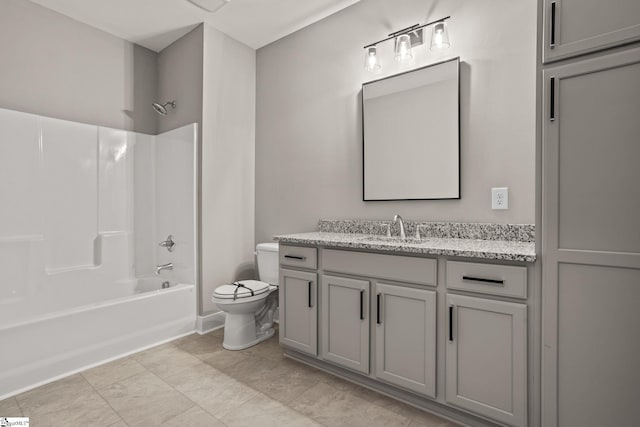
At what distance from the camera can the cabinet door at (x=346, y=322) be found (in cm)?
189

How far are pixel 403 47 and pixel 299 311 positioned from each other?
6.27 feet

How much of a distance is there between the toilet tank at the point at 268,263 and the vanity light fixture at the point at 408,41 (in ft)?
5.46

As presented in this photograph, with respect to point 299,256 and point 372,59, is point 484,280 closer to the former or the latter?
point 299,256

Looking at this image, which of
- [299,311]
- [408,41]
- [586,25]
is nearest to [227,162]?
[299,311]

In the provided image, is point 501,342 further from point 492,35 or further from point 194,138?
point 194,138

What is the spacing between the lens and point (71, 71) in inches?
114

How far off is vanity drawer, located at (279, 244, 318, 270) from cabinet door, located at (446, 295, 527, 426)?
2.85 ft

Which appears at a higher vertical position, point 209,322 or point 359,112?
point 359,112

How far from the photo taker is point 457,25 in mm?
2082

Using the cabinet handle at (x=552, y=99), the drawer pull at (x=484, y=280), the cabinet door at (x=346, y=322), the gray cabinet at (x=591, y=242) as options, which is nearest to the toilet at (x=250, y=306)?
the cabinet door at (x=346, y=322)

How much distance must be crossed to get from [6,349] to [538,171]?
9.72 feet

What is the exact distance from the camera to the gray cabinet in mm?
1201

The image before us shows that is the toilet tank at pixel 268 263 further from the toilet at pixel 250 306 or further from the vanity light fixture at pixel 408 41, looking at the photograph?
the vanity light fixture at pixel 408 41

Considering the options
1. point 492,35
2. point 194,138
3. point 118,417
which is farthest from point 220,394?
point 492,35
